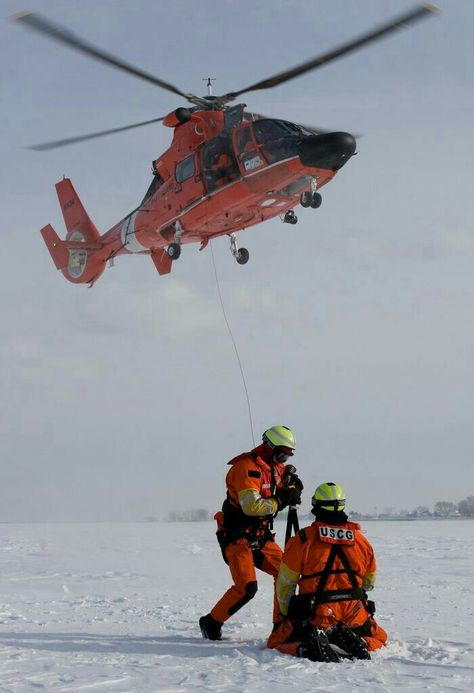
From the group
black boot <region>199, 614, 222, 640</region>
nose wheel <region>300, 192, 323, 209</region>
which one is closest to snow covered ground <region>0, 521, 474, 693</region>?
black boot <region>199, 614, 222, 640</region>

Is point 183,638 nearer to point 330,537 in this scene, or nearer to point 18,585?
point 330,537

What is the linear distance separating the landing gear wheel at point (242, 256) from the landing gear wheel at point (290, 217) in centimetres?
122

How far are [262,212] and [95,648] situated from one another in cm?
1037

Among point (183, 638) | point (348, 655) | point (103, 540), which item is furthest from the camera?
point (103, 540)

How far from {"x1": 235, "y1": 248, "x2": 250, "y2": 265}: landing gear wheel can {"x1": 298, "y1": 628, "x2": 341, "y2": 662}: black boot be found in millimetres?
11195

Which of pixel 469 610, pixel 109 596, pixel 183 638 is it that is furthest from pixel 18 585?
pixel 469 610

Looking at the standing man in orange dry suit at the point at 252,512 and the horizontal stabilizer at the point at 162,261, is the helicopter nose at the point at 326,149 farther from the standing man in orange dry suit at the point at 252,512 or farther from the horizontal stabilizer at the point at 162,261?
the standing man in orange dry suit at the point at 252,512

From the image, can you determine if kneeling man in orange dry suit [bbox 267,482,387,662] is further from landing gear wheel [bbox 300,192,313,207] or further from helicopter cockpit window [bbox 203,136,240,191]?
helicopter cockpit window [bbox 203,136,240,191]

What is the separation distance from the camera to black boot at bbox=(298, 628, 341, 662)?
525 centimetres

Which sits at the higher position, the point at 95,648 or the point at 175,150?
the point at 175,150

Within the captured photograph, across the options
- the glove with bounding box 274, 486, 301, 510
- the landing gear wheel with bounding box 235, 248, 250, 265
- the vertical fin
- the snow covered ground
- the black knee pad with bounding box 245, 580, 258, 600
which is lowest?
the snow covered ground

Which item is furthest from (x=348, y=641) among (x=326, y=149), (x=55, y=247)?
(x=55, y=247)

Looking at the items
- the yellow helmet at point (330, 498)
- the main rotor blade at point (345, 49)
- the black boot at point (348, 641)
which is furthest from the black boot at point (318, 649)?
the main rotor blade at point (345, 49)

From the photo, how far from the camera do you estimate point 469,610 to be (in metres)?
8.04
